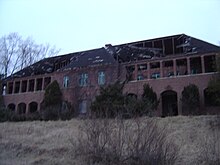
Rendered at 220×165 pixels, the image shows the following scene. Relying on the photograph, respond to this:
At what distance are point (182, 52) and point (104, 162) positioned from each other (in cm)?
2542

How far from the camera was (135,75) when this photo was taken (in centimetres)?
3469

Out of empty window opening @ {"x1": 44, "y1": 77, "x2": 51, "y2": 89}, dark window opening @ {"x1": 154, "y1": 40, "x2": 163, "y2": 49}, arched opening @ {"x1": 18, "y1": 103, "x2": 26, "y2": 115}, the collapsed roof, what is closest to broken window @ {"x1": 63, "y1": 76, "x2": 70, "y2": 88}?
the collapsed roof

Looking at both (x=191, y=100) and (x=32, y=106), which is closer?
(x=191, y=100)

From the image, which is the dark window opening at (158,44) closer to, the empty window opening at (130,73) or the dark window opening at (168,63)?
the dark window opening at (168,63)

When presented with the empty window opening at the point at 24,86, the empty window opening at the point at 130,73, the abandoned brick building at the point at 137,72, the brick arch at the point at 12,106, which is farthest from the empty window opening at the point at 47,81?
the empty window opening at the point at 130,73

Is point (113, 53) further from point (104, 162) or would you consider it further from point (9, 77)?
point (104, 162)

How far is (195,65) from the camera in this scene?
3300cm

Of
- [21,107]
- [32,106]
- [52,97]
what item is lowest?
[21,107]

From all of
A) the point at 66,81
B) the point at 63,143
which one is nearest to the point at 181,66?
the point at 66,81

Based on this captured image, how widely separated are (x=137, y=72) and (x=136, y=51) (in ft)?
12.6

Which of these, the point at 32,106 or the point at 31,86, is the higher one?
the point at 31,86

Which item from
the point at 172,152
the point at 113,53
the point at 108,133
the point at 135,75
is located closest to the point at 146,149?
the point at 172,152

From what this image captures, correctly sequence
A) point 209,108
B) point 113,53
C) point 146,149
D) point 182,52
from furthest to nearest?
point 113,53
point 182,52
point 209,108
point 146,149

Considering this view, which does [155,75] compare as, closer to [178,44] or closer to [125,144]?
[178,44]
